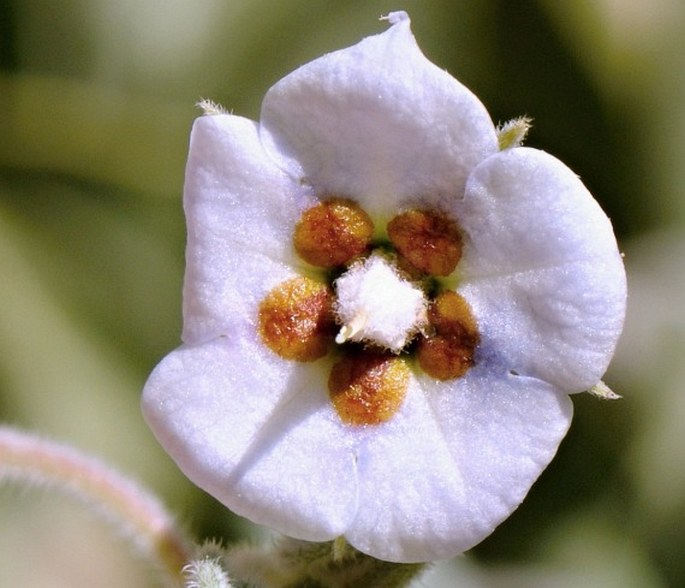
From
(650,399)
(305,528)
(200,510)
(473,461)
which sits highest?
(473,461)

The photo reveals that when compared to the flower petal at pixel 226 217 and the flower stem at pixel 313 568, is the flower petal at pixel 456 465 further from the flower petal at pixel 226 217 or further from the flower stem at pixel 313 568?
the flower petal at pixel 226 217

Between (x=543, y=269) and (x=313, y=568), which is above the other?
(x=543, y=269)

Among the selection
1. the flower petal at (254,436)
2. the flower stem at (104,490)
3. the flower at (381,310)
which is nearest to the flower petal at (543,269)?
the flower at (381,310)

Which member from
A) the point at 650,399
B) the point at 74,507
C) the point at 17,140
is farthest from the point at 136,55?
the point at 650,399

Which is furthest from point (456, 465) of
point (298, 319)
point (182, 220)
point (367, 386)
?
point (182, 220)

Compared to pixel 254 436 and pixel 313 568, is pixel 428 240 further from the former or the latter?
pixel 313 568

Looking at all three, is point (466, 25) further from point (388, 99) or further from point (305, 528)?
point (305, 528)

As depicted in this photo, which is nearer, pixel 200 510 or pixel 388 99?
pixel 388 99
